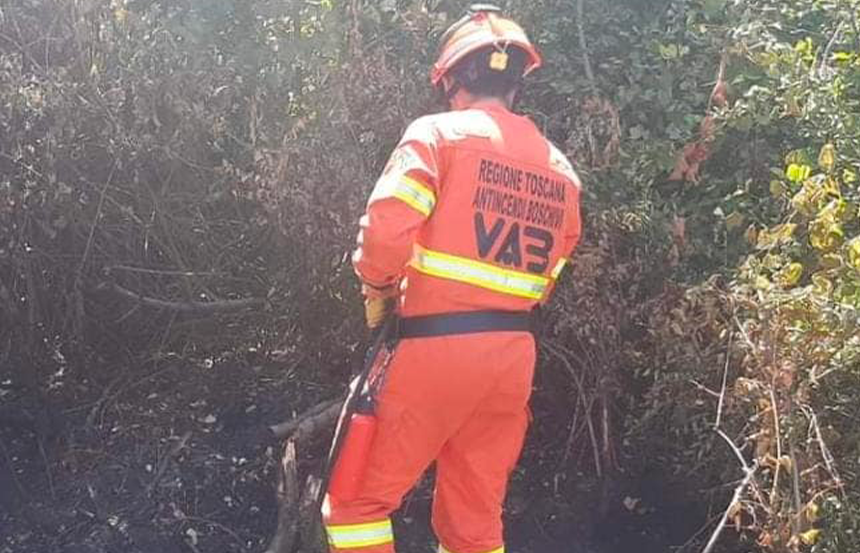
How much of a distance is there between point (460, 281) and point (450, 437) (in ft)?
1.77

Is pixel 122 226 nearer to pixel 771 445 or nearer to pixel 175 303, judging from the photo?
pixel 175 303

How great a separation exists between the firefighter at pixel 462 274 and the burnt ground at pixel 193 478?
0.89 meters

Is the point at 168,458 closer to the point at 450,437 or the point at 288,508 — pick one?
the point at 288,508

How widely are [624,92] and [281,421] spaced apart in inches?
79.1

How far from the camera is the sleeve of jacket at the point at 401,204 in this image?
3.49m

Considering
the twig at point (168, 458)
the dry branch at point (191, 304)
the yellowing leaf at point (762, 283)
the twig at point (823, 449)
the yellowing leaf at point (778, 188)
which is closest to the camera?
the twig at point (823, 449)

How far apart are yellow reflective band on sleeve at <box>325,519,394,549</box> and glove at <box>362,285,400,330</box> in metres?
0.65

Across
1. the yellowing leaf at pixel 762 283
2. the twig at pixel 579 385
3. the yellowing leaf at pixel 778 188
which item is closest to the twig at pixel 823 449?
the yellowing leaf at pixel 762 283

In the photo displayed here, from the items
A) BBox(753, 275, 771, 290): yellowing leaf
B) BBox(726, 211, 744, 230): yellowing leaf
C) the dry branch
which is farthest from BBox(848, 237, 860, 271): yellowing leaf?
the dry branch

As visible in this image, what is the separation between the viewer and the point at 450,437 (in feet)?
12.6

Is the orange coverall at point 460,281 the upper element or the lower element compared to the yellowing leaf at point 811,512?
upper

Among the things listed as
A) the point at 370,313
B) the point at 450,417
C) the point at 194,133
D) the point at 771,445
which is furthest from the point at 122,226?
the point at 771,445

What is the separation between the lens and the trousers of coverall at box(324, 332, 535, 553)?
367cm

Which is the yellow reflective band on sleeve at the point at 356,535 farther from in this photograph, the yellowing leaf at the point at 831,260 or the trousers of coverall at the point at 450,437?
the yellowing leaf at the point at 831,260
